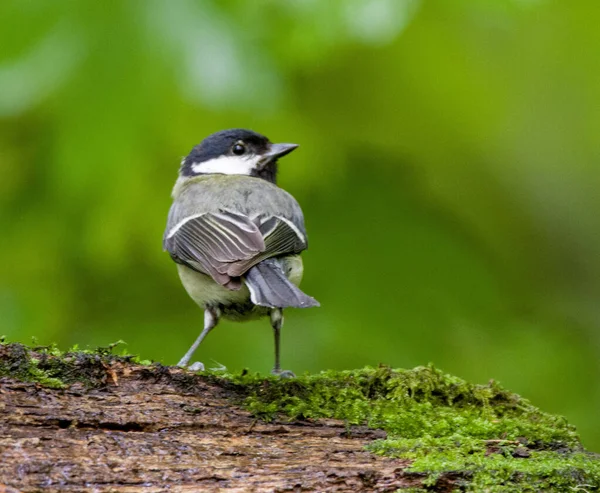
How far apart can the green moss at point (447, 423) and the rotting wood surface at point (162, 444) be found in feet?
0.30

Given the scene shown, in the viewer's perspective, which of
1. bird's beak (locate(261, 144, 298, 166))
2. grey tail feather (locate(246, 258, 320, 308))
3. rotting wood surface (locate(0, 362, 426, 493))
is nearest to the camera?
rotting wood surface (locate(0, 362, 426, 493))

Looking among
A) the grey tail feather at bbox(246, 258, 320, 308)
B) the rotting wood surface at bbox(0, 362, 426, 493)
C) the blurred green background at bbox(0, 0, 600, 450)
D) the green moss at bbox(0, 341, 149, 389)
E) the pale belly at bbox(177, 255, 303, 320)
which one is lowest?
A: the rotting wood surface at bbox(0, 362, 426, 493)

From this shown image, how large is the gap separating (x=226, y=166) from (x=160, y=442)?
2766 millimetres

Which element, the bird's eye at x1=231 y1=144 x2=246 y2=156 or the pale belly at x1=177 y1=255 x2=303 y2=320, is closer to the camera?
the pale belly at x1=177 y1=255 x2=303 y2=320

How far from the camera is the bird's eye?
15.8 ft

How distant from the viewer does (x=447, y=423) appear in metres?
2.88

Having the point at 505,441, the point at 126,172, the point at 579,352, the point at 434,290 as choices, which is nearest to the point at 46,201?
the point at 126,172

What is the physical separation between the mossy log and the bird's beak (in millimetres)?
1639

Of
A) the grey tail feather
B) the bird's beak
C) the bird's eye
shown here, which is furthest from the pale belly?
the bird's eye

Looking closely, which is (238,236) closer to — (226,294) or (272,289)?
(226,294)

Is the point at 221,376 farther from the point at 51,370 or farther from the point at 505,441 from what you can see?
the point at 505,441

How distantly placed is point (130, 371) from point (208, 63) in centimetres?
159

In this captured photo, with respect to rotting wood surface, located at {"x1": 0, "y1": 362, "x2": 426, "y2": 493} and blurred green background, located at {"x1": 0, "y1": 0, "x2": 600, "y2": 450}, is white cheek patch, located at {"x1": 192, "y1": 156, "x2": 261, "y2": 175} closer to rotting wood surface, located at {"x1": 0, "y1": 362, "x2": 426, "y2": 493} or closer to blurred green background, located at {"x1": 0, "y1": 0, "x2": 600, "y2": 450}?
blurred green background, located at {"x1": 0, "y1": 0, "x2": 600, "y2": 450}

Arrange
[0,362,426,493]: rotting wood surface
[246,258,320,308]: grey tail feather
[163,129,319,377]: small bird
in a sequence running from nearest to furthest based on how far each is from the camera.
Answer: [0,362,426,493]: rotting wood surface < [246,258,320,308]: grey tail feather < [163,129,319,377]: small bird
